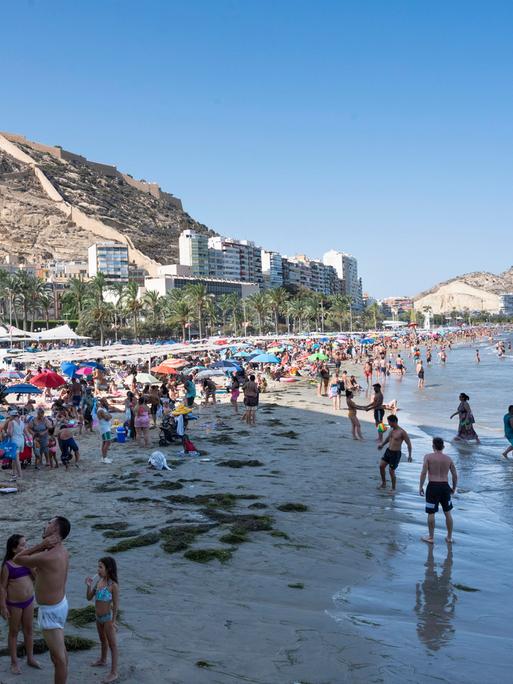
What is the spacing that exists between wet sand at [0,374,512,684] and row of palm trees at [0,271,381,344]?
52.3 metres

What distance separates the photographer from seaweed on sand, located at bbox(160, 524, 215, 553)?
7.35m

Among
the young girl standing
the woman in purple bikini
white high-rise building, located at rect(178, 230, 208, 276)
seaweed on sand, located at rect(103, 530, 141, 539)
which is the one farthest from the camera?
white high-rise building, located at rect(178, 230, 208, 276)

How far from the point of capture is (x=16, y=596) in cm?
467

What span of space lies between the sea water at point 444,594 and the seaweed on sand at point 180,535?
2.09m

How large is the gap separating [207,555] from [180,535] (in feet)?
2.63

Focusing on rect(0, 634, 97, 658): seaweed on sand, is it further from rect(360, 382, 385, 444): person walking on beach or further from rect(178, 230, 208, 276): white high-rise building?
rect(178, 230, 208, 276): white high-rise building

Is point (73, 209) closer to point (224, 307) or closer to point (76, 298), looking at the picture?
point (224, 307)

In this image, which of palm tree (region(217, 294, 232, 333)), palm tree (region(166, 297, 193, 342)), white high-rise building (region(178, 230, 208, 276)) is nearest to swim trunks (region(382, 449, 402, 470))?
palm tree (region(166, 297, 193, 342))

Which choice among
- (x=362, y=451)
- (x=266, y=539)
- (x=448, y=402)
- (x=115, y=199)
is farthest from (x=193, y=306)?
(x=115, y=199)

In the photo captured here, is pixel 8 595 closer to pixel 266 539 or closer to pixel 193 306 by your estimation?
pixel 266 539

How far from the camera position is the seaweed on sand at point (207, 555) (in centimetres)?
700

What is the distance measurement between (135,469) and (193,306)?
73.8 meters

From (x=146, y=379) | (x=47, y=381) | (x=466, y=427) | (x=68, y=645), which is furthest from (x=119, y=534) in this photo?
(x=146, y=379)

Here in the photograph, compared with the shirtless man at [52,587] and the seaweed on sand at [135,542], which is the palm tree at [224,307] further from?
the shirtless man at [52,587]
